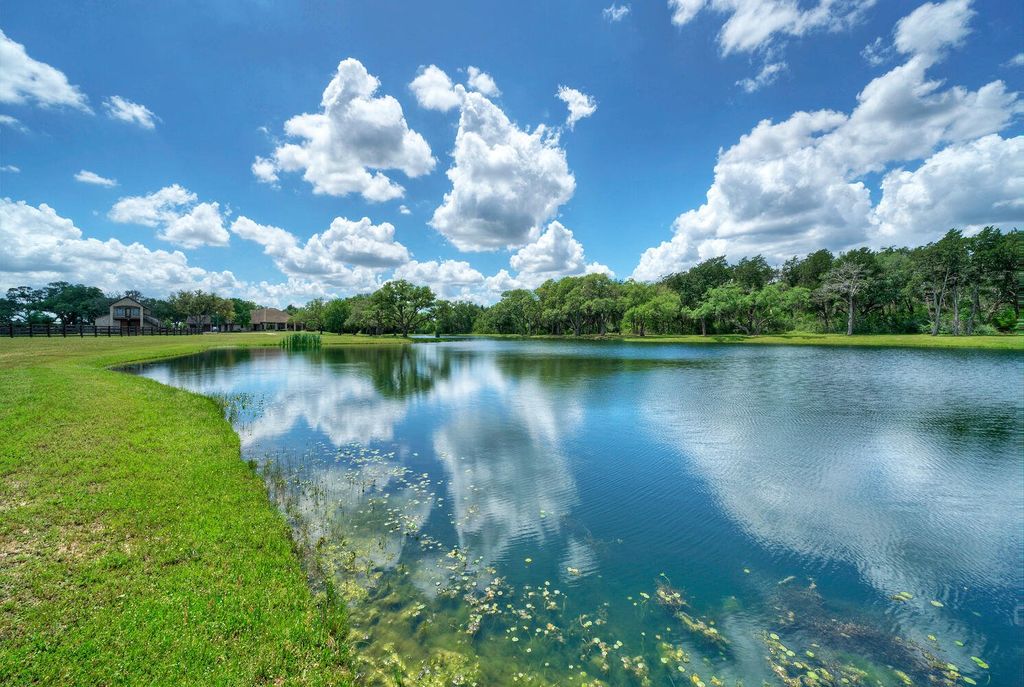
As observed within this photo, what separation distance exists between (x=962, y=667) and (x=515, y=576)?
19.9 feet

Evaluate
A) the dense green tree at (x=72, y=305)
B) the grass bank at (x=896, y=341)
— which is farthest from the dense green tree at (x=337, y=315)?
the grass bank at (x=896, y=341)

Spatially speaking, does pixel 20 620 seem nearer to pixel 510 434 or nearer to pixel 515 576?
pixel 515 576

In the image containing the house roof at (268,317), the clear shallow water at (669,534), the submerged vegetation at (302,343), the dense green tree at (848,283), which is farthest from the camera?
the house roof at (268,317)

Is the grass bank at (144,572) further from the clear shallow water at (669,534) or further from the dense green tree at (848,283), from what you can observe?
the dense green tree at (848,283)

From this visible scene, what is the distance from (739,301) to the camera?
78250 millimetres

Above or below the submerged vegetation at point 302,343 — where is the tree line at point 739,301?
above

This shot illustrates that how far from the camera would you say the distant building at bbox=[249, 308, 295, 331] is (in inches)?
4798

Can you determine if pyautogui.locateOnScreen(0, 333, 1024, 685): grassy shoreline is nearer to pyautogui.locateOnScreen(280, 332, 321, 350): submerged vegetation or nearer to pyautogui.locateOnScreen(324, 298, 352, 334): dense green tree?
pyautogui.locateOnScreen(280, 332, 321, 350): submerged vegetation

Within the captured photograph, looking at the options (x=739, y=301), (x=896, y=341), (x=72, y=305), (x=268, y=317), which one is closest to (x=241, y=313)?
(x=268, y=317)

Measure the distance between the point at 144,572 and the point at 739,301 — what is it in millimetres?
88219

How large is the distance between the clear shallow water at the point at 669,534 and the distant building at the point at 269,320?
120154mm

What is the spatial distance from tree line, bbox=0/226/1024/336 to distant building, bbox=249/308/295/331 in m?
5.79

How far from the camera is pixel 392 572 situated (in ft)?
23.2

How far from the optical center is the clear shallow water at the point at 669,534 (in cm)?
Answer: 552
